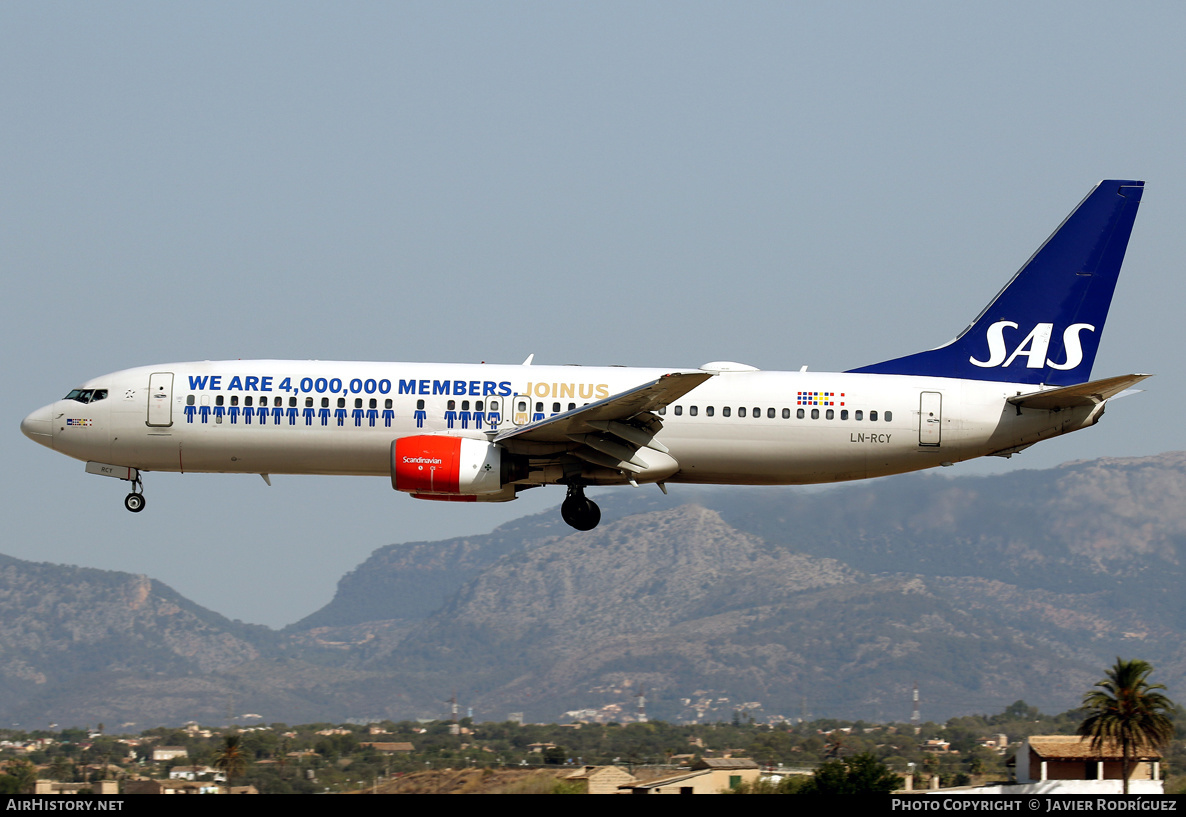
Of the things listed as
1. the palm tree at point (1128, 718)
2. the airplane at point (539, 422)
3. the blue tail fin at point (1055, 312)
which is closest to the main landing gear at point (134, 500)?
the airplane at point (539, 422)

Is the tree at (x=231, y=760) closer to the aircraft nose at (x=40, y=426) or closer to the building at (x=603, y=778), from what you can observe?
the building at (x=603, y=778)

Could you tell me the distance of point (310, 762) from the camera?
5000 cm

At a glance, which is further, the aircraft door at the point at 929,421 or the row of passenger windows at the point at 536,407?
the aircraft door at the point at 929,421

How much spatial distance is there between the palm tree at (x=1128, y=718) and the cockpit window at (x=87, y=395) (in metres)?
40.3

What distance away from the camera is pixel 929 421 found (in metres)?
35.6

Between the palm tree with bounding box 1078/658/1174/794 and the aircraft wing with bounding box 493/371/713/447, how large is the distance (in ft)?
103

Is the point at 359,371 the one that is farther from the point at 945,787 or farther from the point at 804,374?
the point at 945,787

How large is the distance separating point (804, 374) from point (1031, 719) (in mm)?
85344

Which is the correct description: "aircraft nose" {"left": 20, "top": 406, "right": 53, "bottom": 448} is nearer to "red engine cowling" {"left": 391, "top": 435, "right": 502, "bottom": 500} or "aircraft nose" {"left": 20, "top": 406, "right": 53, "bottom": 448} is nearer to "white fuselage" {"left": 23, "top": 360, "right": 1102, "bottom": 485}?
"white fuselage" {"left": 23, "top": 360, "right": 1102, "bottom": 485}

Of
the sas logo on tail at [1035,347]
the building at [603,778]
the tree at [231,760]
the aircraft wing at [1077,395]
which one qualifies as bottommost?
the tree at [231,760]

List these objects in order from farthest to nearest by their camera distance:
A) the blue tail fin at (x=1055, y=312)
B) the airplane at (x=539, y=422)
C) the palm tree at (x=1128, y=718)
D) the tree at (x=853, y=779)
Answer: the palm tree at (x=1128, y=718) < the tree at (x=853, y=779) < the blue tail fin at (x=1055, y=312) < the airplane at (x=539, y=422)

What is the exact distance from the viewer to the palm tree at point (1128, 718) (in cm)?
5550
